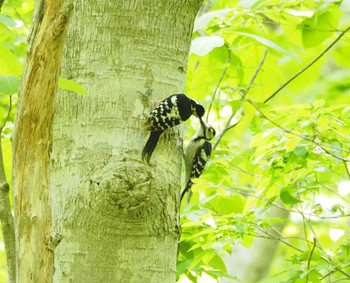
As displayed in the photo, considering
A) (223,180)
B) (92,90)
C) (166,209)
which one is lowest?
(223,180)

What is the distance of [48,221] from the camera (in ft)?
5.46

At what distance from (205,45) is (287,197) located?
816mm

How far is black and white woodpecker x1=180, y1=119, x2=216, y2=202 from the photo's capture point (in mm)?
4414

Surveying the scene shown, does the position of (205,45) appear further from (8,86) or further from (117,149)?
(8,86)

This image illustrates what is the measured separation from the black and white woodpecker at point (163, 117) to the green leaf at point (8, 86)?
698 millimetres

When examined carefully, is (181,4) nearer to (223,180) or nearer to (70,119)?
(70,119)

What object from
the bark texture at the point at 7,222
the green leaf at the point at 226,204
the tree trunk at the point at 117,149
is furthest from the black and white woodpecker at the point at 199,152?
the bark texture at the point at 7,222

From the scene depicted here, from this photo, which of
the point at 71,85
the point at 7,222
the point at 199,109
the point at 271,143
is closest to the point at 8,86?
the point at 71,85

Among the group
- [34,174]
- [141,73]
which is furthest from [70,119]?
[34,174]

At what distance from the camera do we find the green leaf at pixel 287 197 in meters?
3.07

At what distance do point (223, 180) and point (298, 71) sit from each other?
0.73m

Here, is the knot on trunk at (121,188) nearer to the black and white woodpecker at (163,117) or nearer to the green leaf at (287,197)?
the black and white woodpecker at (163,117)

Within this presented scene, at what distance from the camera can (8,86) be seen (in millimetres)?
1574

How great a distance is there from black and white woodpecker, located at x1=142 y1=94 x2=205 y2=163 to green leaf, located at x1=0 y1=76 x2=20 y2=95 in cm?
70
